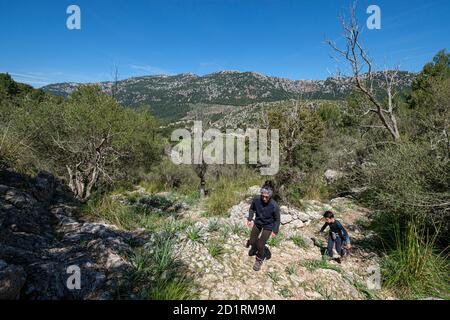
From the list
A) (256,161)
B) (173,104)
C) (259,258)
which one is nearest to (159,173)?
(256,161)

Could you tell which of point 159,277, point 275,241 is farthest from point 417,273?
point 159,277

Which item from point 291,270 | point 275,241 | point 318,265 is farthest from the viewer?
point 275,241

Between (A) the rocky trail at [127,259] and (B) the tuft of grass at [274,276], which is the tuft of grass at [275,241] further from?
(B) the tuft of grass at [274,276]

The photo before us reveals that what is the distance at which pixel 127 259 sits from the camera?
4465 millimetres

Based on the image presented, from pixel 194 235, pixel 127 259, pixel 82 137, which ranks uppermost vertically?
pixel 82 137

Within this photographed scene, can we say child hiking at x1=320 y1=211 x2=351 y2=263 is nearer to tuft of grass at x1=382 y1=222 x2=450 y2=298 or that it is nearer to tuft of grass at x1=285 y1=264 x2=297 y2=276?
tuft of grass at x1=382 y1=222 x2=450 y2=298

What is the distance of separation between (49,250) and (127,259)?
1.39 meters

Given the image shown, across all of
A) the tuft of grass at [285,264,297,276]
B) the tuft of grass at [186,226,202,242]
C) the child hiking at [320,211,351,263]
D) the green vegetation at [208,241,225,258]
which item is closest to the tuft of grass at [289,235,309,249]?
the child hiking at [320,211,351,263]

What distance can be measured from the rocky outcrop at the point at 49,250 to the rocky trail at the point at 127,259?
0.01 metres

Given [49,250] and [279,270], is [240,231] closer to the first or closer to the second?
[279,270]

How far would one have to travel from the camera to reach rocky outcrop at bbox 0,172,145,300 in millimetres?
3213

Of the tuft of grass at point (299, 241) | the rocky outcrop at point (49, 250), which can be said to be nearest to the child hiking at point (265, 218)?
the tuft of grass at point (299, 241)

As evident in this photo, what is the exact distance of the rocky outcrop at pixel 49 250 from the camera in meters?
3.21
